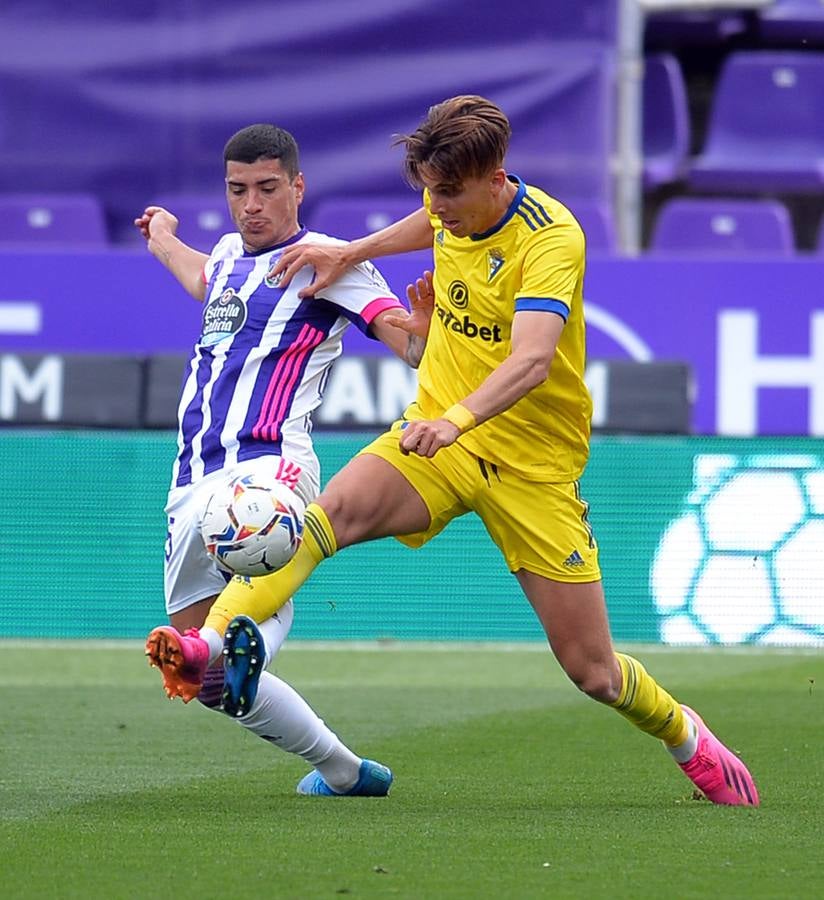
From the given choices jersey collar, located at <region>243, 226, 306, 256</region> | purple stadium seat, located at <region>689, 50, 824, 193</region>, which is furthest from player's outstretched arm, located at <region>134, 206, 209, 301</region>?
purple stadium seat, located at <region>689, 50, 824, 193</region>

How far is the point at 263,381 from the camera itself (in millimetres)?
6090

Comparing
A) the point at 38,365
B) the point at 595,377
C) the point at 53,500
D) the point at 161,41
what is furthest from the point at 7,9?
the point at 595,377

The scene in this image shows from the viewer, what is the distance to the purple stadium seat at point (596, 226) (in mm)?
13883

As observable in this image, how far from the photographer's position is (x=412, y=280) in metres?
13.1

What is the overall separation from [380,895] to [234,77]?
36.6 feet

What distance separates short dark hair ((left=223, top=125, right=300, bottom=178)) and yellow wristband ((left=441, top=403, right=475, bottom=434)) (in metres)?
1.20

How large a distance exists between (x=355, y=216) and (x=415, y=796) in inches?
326

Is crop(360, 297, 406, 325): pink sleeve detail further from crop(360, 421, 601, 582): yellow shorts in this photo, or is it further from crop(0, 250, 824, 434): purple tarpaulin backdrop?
crop(0, 250, 824, 434): purple tarpaulin backdrop

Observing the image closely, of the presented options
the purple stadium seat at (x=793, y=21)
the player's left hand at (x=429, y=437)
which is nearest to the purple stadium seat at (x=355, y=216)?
the purple stadium seat at (x=793, y=21)

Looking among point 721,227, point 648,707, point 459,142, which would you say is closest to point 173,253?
point 459,142

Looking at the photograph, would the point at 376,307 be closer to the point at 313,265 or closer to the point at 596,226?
the point at 313,265

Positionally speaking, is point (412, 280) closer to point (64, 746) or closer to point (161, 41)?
point (161, 41)

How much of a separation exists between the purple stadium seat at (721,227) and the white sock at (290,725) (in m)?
9.02

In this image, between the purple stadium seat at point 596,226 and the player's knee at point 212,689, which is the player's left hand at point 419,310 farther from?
the purple stadium seat at point 596,226
